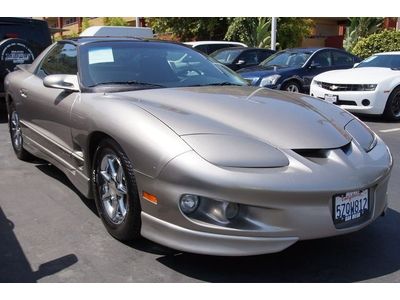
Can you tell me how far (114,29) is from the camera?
14883 mm

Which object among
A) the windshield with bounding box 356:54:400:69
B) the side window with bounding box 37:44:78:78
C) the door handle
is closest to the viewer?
the side window with bounding box 37:44:78:78

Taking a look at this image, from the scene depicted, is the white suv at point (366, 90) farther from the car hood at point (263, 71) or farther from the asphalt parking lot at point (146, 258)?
the asphalt parking lot at point (146, 258)

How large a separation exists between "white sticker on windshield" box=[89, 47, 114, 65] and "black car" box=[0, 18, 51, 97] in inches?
166

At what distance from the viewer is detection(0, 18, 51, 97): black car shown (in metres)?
7.78

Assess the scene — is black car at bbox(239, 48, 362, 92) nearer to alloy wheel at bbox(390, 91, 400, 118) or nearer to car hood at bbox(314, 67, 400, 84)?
car hood at bbox(314, 67, 400, 84)

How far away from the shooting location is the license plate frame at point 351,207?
2.79m

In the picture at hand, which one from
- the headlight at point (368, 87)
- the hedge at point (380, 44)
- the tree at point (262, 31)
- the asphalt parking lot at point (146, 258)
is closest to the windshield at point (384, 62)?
the headlight at point (368, 87)

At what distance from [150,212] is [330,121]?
136cm

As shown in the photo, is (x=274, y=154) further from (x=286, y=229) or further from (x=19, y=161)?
(x=19, y=161)

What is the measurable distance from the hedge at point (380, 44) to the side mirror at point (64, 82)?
52.1 feet

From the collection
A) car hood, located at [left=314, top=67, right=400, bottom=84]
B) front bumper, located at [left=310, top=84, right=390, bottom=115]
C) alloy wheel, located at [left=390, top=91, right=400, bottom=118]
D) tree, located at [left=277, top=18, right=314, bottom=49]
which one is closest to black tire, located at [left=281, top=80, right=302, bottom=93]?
car hood, located at [left=314, top=67, right=400, bottom=84]

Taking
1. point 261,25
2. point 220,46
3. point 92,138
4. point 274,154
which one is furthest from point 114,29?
point 274,154

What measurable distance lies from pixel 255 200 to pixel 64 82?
199 centimetres

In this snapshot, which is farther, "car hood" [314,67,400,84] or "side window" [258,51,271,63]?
"side window" [258,51,271,63]
